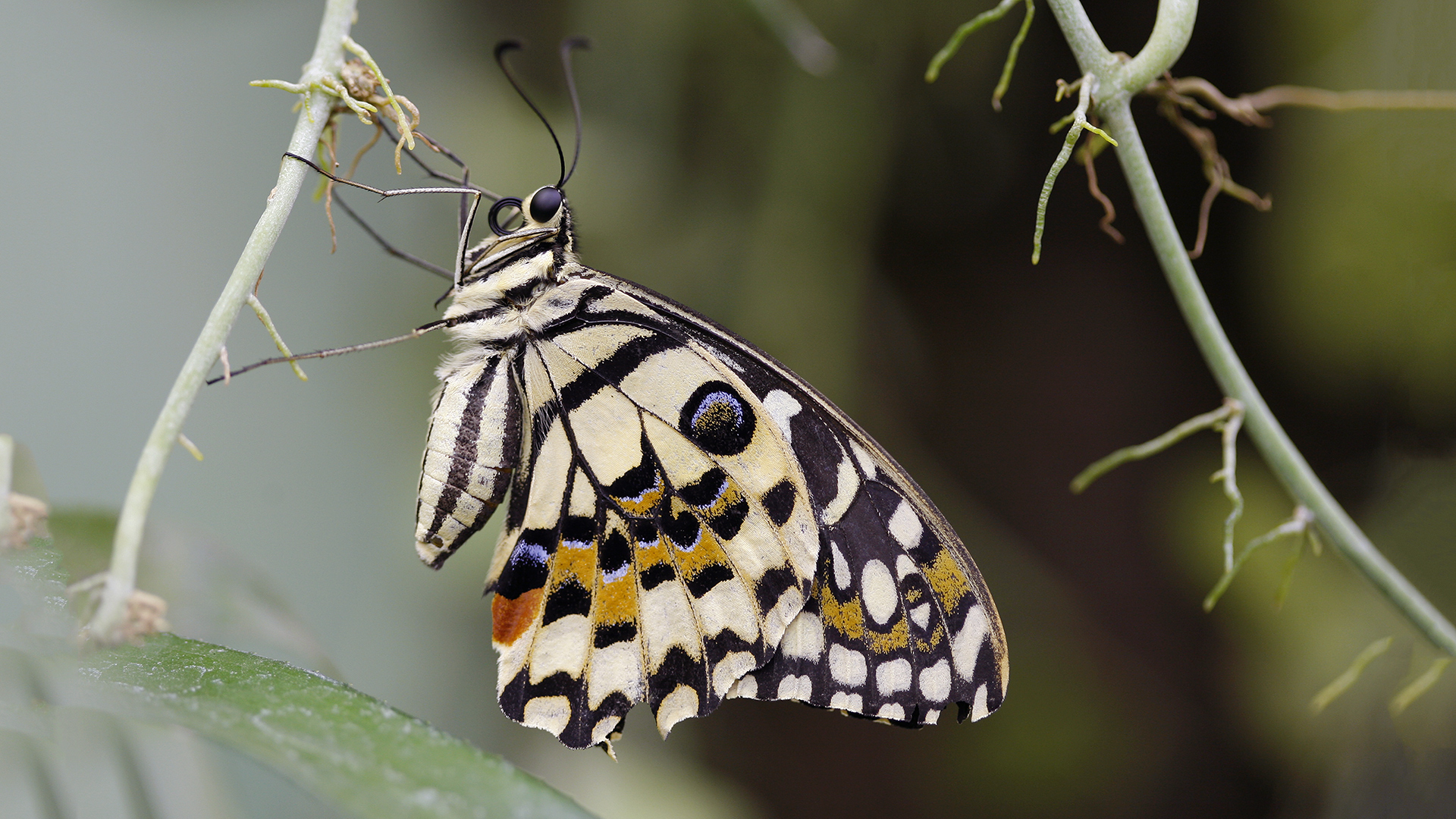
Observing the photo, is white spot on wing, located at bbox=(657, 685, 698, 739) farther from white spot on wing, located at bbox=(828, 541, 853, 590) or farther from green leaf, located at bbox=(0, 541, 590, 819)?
green leaf, located at bbox=(0, 541, 590, 819)

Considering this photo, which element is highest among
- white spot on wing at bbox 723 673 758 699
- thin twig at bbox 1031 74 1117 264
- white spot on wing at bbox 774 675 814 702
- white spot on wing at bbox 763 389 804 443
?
thin twig at bbox 1031 74 1117 264

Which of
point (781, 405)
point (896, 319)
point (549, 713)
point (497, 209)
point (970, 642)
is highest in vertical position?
point (896, 319)

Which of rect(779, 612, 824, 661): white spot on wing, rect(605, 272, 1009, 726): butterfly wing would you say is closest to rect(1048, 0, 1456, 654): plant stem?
rect(605, 272, 1009, 726): butterfly wing

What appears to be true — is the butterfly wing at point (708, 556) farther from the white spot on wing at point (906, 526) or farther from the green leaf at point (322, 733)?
the green leaf at point (322, 733)

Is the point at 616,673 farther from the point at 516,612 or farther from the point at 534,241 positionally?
the point at 534,241

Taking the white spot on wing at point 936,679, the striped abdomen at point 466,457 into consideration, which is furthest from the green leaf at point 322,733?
the white spot on wing at point 936,679

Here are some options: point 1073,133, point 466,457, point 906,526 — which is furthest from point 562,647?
point 1073,133
